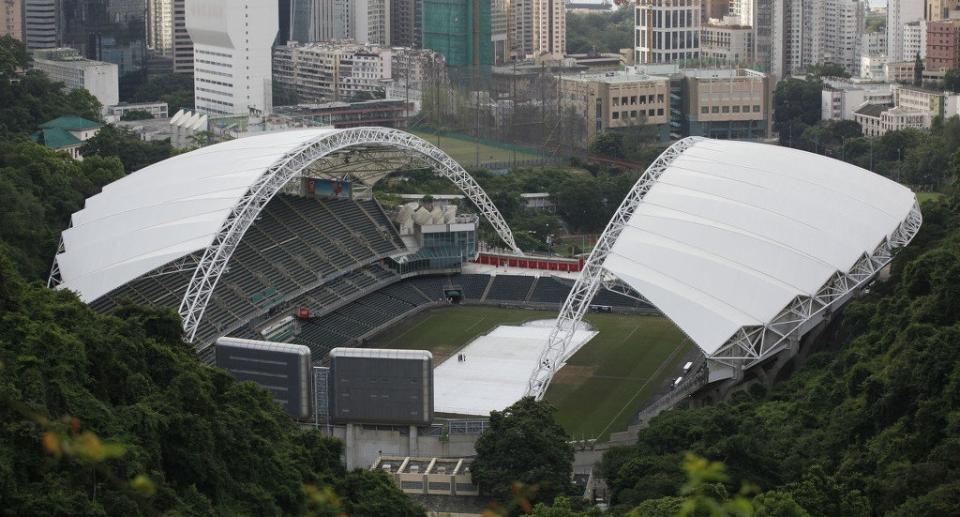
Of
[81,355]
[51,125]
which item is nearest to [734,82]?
[51,125]

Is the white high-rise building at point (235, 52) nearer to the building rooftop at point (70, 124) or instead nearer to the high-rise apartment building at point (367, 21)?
the building rooftop at point (70, 124)

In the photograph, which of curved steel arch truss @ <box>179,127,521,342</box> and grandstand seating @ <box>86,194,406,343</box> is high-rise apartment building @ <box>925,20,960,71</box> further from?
grandstand seating @ <box>86,194,406,343</box>

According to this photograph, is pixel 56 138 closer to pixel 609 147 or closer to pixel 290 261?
pixel 290 261

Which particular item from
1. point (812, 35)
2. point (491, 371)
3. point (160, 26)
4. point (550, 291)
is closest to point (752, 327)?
point (491, 371)

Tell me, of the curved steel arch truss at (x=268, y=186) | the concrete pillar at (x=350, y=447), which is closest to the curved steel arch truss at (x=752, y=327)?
the concrete pillar at (x=350, y=447)

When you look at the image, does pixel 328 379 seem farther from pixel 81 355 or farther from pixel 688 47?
pixel 688 47
